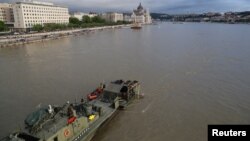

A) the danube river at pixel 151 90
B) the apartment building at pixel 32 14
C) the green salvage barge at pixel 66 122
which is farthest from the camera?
the apartment building at pixel 32 14

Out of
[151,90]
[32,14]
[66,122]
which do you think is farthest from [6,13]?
[66,122]

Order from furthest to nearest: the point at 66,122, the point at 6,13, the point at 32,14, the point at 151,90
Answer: the point at 6,13, the point at 32,14, the point at 151,90, the point at 66,122

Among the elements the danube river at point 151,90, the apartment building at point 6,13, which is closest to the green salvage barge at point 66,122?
the danube river at point 151,90

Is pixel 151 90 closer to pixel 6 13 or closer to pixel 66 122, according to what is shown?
pixel 66 122

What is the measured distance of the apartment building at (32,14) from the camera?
103m

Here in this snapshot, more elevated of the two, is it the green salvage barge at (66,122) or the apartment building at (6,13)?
the apartment building at (6,13)

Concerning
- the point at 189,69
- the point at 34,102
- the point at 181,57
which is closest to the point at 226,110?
the point at 189,69

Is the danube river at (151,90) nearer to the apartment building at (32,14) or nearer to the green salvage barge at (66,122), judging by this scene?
the green salvage barge at (66,122)

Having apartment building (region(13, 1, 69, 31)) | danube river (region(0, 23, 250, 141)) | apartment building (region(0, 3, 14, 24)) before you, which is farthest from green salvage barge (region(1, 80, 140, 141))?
apartment building (region(0, 3, 14, 24))

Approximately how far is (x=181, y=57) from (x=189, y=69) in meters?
9.40

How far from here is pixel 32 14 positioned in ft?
358

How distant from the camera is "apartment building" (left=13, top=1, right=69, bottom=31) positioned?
10256 cm

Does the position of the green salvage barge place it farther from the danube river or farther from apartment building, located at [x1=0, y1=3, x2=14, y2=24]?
apartment building, located at [x1=0, y1=3, x2=14, y2=24]

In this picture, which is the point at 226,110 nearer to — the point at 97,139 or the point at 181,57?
the point at 97,139
